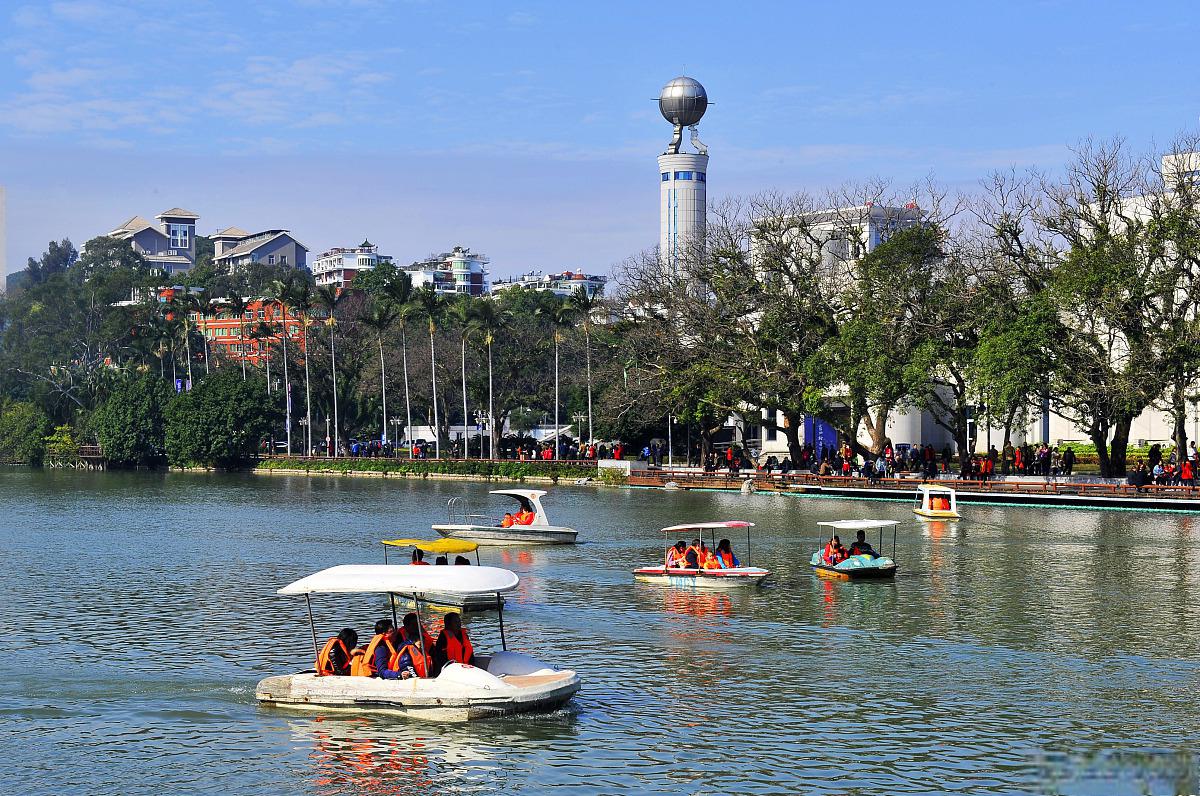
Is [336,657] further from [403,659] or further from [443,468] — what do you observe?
[443,468]

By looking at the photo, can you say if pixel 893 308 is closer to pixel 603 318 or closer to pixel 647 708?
pixel 603 318

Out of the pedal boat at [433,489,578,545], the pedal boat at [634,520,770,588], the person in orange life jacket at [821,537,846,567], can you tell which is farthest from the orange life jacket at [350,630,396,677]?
the pedal boat at [433,489,578,545]

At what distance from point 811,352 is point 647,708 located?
55100 millimetres

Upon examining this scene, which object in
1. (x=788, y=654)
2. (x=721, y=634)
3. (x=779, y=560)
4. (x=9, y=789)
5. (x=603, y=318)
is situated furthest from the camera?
(x=603, y=318)

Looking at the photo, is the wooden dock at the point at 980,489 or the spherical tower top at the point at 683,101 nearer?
the wooden dock at the point at 980,489

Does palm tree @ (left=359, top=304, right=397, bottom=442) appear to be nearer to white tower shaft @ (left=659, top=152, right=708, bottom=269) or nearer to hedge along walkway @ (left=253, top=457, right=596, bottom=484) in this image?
Answer: hedge along walkway @ (left=253, top=457, right=596, bottom=484)

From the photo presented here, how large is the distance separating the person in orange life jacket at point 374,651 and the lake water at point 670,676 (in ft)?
2.75

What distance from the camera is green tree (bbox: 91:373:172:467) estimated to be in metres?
117

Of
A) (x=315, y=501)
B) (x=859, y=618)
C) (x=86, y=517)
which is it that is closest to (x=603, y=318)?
(x=315, y=501)

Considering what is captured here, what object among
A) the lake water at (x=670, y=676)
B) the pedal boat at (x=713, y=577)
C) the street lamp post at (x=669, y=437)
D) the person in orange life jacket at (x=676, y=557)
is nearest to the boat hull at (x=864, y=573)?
the lake water at (x=670, y=676)

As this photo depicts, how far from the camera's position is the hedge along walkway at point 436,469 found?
87938mm

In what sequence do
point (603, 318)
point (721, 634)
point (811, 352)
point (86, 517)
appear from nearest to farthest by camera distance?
1. point (721, 634)
2. point (86, 517)
3. point (811, 352)
4. point (603, 318)

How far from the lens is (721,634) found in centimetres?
2914

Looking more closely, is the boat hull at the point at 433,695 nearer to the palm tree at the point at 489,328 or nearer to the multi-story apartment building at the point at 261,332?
the palm tree at the point at 489,328
